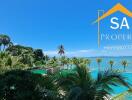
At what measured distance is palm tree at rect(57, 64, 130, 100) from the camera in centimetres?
961

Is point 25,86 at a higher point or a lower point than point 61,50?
lower

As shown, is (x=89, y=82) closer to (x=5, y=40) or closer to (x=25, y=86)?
(x=25, y=86)

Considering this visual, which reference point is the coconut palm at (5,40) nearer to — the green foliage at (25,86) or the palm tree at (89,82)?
the green foliage at (25,86)

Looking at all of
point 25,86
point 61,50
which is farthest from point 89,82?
point 61,50

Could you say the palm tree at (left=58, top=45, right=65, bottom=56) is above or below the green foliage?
above

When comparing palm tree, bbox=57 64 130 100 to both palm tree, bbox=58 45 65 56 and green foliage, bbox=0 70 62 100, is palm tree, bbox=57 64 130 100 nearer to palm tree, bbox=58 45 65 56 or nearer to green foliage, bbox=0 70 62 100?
green foliage, bbox=0 70 62 100

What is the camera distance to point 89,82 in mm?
9758

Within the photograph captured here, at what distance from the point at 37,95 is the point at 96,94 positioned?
1934mm

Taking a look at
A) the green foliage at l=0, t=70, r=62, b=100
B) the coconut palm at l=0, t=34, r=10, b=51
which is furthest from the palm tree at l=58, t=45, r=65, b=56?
the green foliage at l=0, t=70, r=62, b=100

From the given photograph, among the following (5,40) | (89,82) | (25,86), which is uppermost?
(5,40)

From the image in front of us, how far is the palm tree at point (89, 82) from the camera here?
9.61 m

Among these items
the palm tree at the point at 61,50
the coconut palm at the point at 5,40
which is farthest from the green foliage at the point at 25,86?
the palm tree at the point at 61,50

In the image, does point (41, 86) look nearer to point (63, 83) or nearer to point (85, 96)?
point (63, 83)

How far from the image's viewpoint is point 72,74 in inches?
392
